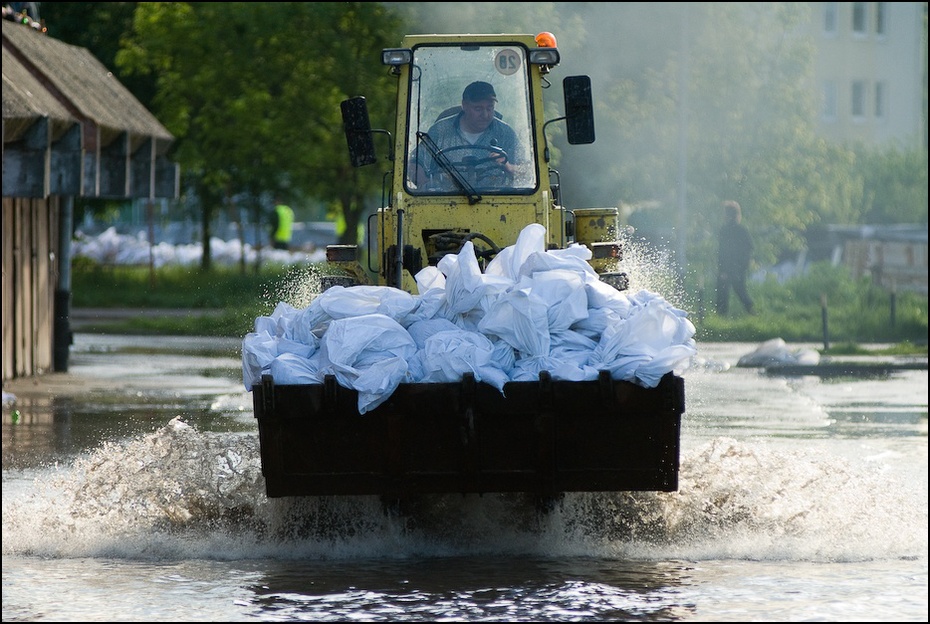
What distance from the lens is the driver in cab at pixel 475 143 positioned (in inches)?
429

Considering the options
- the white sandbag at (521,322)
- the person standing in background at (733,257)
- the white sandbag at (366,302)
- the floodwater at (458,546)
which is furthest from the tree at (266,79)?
the white sandbag at (521,322)

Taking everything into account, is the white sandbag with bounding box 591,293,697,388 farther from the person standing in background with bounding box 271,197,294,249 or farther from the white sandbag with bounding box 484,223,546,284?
the person standing in background with bounding box 271,197,294,249

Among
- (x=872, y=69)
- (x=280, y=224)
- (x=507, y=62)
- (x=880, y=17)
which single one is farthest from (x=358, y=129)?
(x=880, y=17)

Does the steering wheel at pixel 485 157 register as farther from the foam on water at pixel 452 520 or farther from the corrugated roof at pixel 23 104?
the corrugated roof at pixel 23 104

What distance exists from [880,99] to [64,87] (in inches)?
1933

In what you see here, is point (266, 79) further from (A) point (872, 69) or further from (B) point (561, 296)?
(A) point (872, 69)

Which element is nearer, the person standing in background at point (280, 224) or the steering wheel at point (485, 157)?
the steering wheel at point (485, 157)

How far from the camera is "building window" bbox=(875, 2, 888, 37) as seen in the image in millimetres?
62562

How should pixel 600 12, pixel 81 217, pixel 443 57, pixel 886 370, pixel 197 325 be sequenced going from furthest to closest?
pixel 81 217
pixel 600 12
pixel 197 325
pixel 886 370
pixel 443 57

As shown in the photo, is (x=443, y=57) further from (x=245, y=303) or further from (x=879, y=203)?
(x=879, y=203)

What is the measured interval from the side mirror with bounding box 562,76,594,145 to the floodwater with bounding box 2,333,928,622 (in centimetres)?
178

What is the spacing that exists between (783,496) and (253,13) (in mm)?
20970

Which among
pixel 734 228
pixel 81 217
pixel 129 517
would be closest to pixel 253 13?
pixel 734 228

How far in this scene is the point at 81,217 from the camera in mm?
40281
